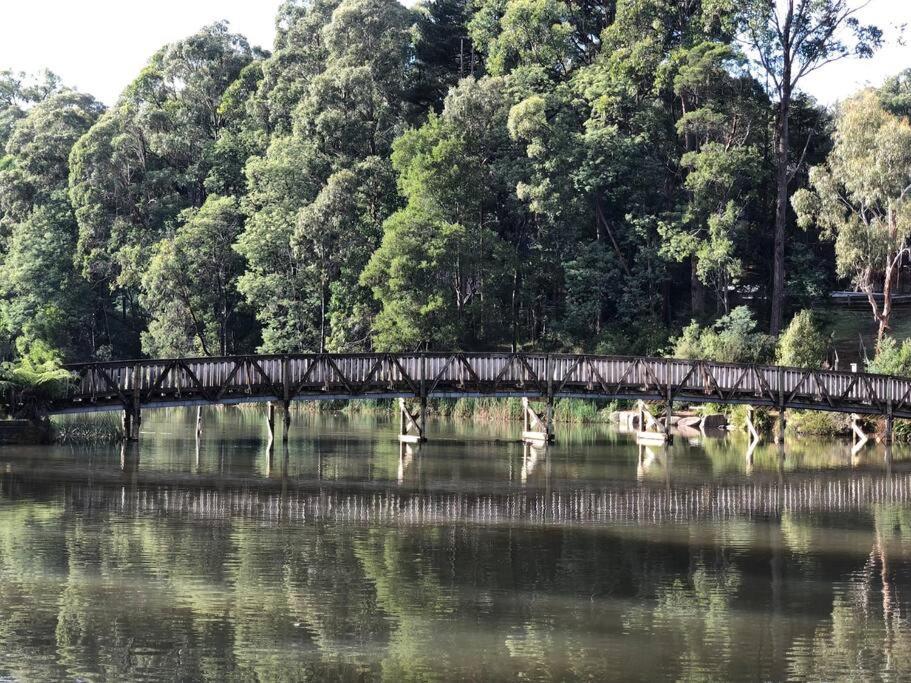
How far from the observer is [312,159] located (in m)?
67.2

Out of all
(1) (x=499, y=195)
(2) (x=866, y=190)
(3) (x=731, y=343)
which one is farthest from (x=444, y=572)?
(1) (x=499, y=195)

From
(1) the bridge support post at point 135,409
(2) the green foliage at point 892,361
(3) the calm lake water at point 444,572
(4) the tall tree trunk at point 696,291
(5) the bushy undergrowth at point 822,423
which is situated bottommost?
(3) the calm lake water at point 444,572

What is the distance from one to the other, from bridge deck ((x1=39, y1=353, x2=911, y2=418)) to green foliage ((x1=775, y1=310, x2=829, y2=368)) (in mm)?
6189

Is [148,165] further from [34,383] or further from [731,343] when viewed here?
[34,383]

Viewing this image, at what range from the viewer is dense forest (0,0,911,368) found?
5906 centimetres

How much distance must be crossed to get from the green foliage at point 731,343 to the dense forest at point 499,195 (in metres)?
0.19

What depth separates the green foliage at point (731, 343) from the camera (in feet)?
175

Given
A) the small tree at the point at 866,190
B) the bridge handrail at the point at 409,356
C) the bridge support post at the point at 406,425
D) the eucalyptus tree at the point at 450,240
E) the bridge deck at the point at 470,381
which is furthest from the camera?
the eucalyptus tree at the point at 450,240

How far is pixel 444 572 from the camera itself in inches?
730

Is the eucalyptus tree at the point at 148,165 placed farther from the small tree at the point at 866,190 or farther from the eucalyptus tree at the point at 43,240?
the small tree at the point at 866,190

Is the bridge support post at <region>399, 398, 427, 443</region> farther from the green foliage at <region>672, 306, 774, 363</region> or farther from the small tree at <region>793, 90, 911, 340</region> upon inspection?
the small tree at <region>793, 90, 911, 340</region>

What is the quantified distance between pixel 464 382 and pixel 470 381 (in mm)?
200

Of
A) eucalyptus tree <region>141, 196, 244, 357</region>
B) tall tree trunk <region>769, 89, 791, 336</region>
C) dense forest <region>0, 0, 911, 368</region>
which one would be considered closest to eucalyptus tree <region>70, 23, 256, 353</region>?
dense forest <region>0, 0, 911, 368</region>

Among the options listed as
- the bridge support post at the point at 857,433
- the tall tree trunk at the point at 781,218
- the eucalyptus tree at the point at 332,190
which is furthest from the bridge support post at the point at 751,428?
the eucalyptus tree at the point at 332,190
